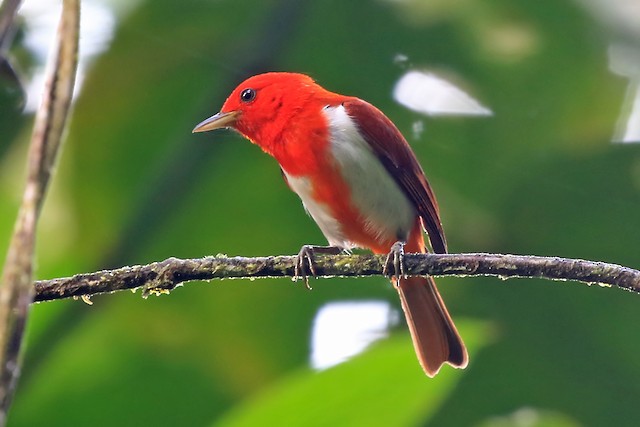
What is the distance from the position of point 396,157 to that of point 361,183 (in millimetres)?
197

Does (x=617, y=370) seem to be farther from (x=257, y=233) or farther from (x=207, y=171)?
(x=207, y=171)

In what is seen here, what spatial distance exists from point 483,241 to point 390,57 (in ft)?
2.75

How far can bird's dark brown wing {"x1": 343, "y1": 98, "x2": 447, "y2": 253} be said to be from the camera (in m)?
3.28

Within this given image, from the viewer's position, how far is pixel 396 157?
331 cm

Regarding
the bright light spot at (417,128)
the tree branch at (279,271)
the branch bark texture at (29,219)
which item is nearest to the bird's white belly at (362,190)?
the bright light spot at (417,128)

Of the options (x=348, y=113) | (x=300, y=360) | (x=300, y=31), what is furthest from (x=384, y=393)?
(x=300, y=31)

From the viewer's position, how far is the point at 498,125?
11.6 ft

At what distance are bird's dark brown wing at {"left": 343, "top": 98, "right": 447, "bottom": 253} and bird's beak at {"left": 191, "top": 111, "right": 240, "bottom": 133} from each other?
1.71 feet

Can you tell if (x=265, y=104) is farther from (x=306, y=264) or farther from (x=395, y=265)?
(x=395, y=265)

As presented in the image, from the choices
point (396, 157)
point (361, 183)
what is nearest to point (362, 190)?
point (361, 183)

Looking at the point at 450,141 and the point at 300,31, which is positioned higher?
the point at 300,31

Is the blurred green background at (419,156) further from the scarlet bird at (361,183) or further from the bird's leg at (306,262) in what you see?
the bird's leg at (306,262)

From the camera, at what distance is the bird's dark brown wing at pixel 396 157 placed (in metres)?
3.28

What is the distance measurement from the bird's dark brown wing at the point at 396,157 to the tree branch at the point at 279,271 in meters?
1.07
